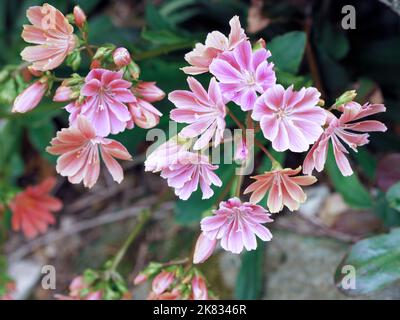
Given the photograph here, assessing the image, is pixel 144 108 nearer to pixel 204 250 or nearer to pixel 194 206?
Result: pixel 204 250

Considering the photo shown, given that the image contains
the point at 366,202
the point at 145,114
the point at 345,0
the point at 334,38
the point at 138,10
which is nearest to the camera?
the point at 145,114

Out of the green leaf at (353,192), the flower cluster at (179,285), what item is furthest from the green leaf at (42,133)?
the green leaf at (353,192)

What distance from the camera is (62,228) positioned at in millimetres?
2152

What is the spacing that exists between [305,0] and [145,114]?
2.76 ft

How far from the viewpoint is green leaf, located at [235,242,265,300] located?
5.41 feet

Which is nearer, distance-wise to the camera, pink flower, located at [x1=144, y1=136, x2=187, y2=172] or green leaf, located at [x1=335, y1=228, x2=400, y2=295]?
pink flower, located at [x1=144, y1=136, x2=187, y2=172]

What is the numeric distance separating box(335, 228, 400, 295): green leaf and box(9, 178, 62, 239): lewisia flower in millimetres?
922

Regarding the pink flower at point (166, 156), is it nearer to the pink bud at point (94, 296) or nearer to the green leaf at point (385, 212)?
the pink bud at point (94, 296)

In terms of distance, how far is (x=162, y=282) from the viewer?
50.9 inches

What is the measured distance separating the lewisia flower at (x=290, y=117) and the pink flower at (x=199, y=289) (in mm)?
389

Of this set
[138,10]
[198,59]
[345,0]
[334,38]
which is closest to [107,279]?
[198,59]

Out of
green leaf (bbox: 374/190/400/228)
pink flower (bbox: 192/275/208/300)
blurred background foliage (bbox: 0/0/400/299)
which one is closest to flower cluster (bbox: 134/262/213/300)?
pink flower (bbox: 192/275/208/300)

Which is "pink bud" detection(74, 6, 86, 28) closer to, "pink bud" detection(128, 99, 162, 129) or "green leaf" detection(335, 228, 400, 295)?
"pink bud" detection(128, 99, 162, 129)

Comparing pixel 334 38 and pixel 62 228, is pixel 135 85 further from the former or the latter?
pixel 62 228
